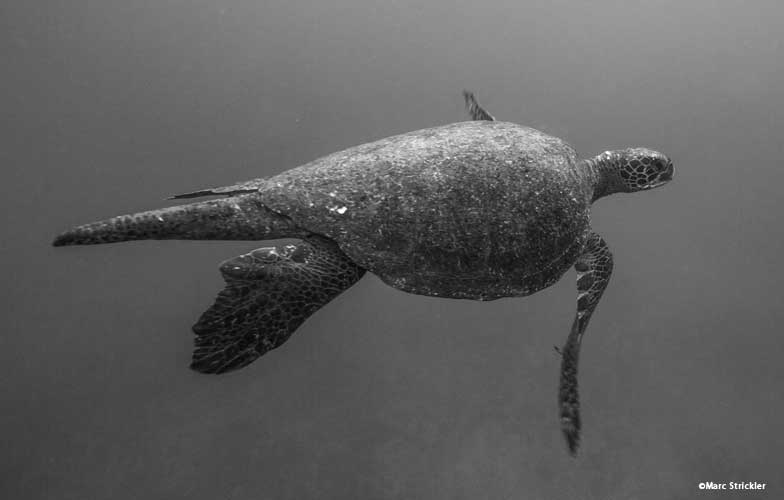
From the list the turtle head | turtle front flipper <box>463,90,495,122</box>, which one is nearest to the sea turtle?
the turtle head

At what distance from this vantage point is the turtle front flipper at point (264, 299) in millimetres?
1938

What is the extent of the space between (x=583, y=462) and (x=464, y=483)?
1.40 metres

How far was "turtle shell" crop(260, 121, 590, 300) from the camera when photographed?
2039 millimetres

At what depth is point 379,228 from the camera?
2.03 meters

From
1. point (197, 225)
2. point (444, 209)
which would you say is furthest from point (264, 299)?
point (444, 209)

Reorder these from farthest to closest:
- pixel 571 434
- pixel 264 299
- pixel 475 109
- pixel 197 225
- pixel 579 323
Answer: pixel 475 109, pixel 579 323, pixel 571 434, pixel 197 225, pixel 264 299

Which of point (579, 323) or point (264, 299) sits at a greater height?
point (264, 299)

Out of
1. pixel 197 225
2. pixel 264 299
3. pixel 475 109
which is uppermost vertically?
pixel 475 109

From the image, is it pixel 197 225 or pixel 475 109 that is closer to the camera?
pixel 197 225

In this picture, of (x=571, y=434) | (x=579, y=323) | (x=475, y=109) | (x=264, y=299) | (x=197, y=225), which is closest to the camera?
(x=264, y=299)

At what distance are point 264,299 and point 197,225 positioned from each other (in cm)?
56

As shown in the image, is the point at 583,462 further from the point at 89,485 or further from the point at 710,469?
the point at 89,485

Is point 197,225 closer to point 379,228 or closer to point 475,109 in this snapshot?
point 379,228

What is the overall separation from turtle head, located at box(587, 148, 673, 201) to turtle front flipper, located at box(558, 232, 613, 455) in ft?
1.72
